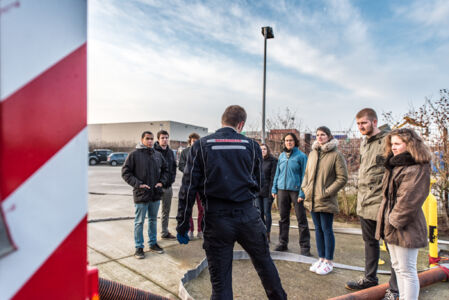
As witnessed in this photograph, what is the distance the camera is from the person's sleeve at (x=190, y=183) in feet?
8.29

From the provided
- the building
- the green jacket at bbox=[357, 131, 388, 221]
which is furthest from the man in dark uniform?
the building

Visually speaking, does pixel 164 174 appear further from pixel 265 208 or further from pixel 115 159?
pixel 115 159

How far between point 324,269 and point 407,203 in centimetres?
169

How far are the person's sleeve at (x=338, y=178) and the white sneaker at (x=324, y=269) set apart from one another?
965mm

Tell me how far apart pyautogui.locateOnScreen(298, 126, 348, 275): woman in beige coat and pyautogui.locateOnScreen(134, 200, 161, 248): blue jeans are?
2433 millimetres

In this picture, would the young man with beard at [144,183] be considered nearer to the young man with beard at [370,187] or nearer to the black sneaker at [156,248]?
the black sneaker at [156,248]

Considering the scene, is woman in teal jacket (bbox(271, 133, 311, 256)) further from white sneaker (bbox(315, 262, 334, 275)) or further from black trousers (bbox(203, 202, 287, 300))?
black trousers (bbox(203, 202, 287, 300))

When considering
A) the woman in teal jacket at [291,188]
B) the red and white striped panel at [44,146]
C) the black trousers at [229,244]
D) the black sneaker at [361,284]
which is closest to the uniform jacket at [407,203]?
the black sneaker at [361,284]

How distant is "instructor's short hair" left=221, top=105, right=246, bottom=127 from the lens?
271 centimetres

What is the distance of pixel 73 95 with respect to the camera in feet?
2.84

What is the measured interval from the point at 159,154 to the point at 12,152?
168 inches

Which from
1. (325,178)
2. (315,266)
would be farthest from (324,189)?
(315,266)

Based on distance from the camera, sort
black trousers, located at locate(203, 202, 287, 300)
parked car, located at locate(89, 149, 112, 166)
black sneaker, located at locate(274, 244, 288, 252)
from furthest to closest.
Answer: parked car, located at locate(89, 149, 112, 166) < black sneaker, located at locate(274, 244, 288, 252) < black trousers, located at locate(203, 202, 287, 300)

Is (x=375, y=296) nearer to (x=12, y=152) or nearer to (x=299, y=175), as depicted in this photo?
(x=299, y=175)
